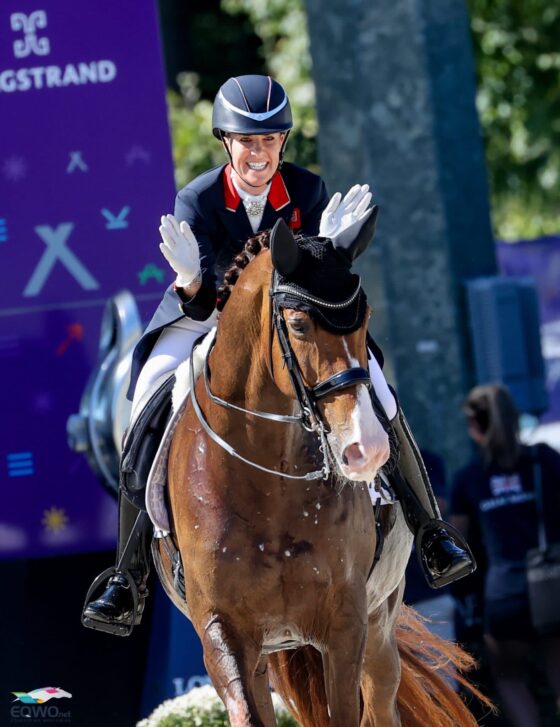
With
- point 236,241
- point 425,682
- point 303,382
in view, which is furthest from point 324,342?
point 425,682

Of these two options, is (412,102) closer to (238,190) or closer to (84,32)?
(84,32)

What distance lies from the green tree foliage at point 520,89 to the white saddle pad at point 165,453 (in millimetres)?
11629

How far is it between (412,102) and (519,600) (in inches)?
130

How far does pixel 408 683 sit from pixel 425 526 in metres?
0.94

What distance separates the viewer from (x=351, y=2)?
9.61 metres

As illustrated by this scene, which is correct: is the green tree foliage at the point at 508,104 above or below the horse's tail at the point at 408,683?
above

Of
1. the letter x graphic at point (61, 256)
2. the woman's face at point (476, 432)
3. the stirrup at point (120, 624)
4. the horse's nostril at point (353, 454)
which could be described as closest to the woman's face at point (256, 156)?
the horse's nostril at point (353, 454)

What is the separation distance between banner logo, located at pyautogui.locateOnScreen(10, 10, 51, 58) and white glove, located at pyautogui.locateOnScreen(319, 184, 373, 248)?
131 inches

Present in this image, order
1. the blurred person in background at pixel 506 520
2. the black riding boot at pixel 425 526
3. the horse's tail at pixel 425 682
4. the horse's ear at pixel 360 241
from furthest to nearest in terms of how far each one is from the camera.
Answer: the blurred person in background at pixel 506 520
the horse's tail at pixel 425 682
the black riding boot at pixel 425 526
the horse's ear at pixel 360 241

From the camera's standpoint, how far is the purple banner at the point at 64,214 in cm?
802

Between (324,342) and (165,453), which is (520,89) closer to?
(165,453)

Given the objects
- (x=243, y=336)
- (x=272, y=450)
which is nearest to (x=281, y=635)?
(x=272, y=450)

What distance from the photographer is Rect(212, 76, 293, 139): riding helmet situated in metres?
5.56

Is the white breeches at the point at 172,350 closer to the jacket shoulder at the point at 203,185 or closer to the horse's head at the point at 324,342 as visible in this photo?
the jacket shoulder at the point at 203,185
